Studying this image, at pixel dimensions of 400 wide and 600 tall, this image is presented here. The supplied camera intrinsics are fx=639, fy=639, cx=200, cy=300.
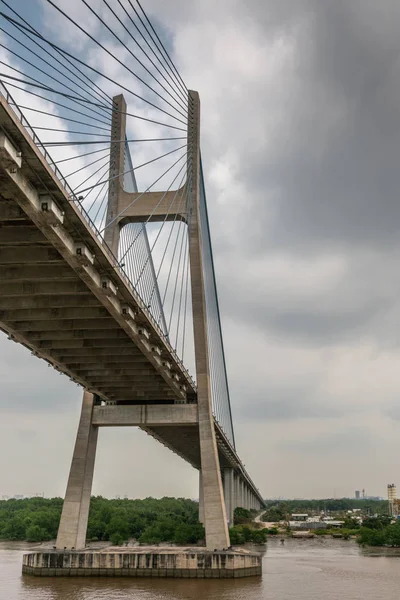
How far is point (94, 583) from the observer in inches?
982

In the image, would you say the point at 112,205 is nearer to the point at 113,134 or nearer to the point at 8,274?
the point at 113,134

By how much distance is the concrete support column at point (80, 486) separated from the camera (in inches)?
1161

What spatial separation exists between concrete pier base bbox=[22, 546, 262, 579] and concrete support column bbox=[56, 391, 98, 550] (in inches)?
76.3

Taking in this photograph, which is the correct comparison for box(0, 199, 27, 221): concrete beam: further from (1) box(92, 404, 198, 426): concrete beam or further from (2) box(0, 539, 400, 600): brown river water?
(1) box(92, 404, 198, 426): concrete beam

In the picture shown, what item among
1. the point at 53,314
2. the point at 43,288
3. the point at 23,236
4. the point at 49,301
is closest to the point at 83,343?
the point at 53,314

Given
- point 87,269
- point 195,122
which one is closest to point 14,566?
point 87,269

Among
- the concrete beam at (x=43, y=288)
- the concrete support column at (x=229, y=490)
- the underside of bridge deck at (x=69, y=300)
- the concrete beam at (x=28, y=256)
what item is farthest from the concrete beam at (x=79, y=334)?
the concrete support column at (x=229, y=490)

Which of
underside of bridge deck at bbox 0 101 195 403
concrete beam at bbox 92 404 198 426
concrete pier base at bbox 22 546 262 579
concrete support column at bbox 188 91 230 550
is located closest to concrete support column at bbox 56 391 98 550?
concrete beam at bbox 92 404 198 426

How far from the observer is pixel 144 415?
32.5 meters

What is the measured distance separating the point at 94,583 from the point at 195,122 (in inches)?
885

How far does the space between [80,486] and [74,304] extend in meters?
12.9

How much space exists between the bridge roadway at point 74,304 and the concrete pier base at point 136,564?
6.72 m

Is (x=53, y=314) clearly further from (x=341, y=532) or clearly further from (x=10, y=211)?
(x=341, y=532)

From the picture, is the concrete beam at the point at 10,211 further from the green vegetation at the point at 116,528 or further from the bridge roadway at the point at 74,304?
the green vegetation at the point at 116,528
